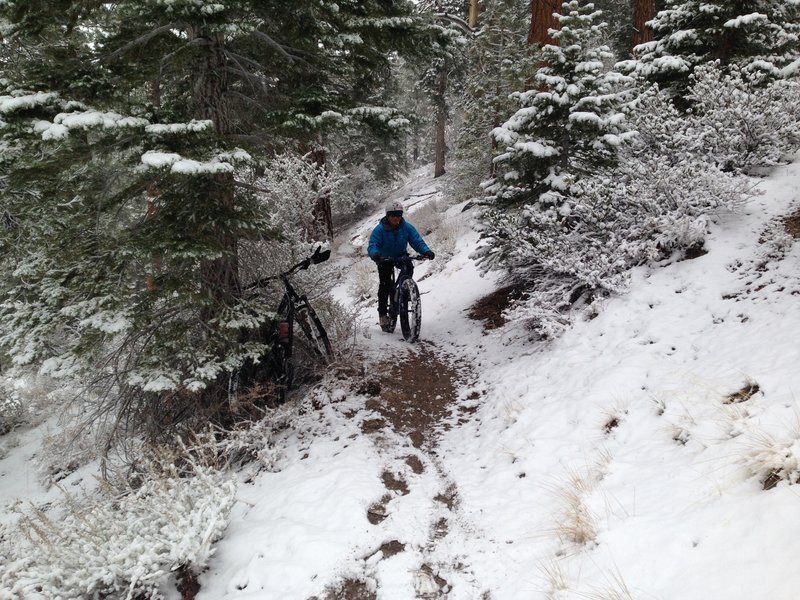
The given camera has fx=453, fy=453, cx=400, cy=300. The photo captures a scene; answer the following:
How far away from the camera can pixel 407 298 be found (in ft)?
25.9

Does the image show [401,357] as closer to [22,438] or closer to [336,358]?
[336,358]

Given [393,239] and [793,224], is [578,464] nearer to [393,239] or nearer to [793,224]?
[793,224]

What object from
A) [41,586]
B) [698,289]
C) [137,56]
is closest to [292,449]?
[41,586]

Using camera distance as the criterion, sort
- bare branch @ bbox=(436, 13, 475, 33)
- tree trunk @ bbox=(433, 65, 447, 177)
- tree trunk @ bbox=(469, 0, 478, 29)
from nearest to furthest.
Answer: bare branch @ bbox=(436, 13, 475, 33)
tree trunk @ bbox=(469, 0, 478, 29)
tree trunk @ bbox=(433, 65, 447, 177)

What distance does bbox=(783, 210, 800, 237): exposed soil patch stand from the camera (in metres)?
5.27

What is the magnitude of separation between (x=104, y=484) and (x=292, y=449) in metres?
1.76

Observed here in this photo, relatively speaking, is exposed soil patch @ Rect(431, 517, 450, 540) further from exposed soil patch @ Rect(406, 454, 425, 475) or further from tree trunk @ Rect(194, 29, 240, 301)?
tree trunk @ Rect(194, 29, 240, 301)

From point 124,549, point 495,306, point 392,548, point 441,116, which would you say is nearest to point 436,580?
point 392,548

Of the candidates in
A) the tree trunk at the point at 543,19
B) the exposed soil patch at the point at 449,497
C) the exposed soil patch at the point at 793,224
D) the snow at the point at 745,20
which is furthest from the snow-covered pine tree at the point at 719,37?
the exposed soil patch at the point at 449,497

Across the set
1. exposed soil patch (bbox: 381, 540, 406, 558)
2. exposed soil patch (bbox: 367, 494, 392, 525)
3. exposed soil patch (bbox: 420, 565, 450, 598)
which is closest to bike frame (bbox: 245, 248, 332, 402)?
exposed soil patch (bbox: 367, 494, 392, 525)

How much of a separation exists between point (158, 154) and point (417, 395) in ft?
13.5

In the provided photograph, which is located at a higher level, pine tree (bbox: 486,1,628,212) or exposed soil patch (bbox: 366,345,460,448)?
pine tree (bbox: 486,1,628,212)

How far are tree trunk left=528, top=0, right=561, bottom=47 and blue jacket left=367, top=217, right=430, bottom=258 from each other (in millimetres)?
4346

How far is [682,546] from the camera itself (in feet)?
8.23
